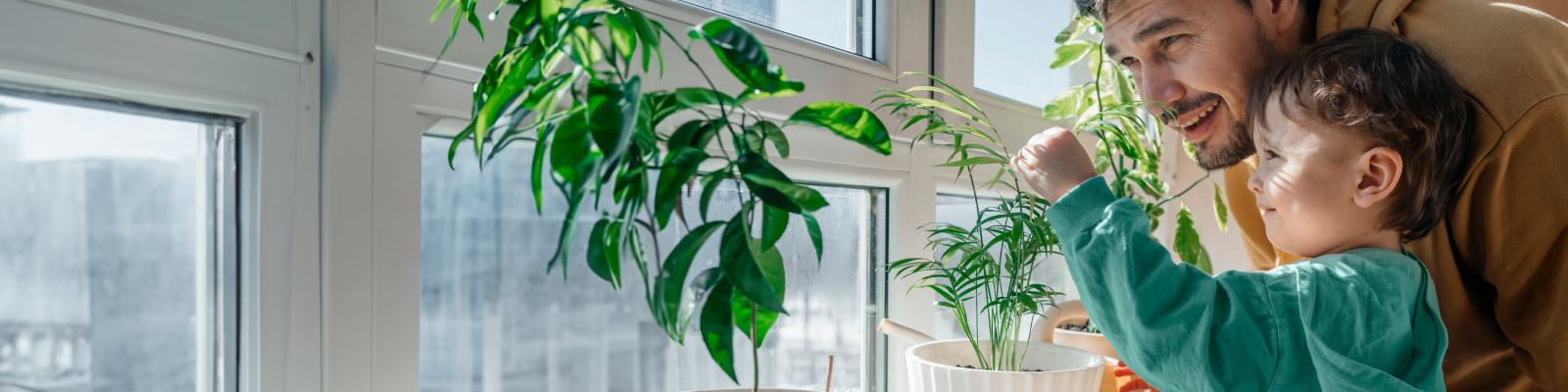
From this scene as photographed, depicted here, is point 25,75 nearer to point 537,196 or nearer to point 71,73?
point 71,73

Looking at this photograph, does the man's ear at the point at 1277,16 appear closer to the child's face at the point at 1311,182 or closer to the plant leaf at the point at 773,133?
the child's face at the point at 1311,182

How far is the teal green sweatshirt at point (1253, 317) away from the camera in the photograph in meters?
0.69

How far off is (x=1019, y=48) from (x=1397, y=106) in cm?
94

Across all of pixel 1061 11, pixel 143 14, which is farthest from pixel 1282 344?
pixel 1061 11

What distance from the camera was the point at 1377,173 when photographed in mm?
736

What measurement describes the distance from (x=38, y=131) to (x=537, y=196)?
1.13ft

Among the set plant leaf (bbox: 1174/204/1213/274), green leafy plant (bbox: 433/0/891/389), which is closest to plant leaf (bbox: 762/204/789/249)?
green leafy plant (bbox: 433/0/891/389)

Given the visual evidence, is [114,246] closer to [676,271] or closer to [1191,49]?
[676,271]

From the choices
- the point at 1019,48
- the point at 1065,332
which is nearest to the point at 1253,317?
the point at 1065,332

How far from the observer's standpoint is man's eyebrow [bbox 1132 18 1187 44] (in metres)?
0.93

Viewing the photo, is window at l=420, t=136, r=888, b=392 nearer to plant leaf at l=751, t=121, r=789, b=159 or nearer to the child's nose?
plant leaf at l=751, t=121, r=789, b=159

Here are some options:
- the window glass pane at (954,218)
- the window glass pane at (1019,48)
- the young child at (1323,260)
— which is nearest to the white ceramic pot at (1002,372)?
the young child at (1323,260)

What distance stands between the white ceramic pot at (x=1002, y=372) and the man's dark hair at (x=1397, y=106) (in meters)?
0.32

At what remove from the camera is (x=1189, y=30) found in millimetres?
941
